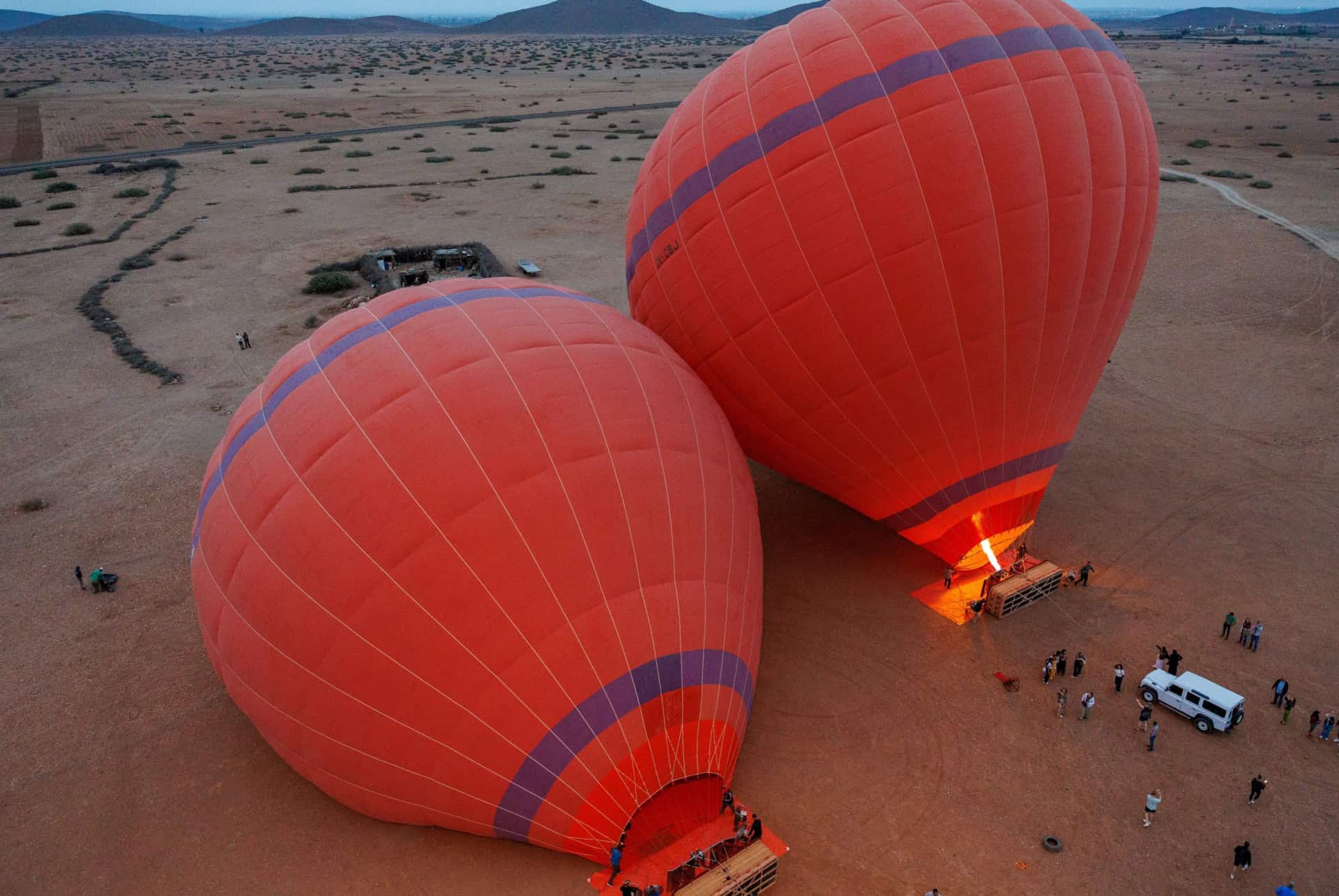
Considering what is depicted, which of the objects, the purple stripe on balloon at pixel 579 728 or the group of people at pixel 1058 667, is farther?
the group of people at pixel 1058 667

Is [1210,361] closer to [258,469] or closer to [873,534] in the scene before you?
[873,534]

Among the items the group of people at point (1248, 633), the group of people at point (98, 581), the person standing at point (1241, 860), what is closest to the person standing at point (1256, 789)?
the person standing at point (1241, 860)

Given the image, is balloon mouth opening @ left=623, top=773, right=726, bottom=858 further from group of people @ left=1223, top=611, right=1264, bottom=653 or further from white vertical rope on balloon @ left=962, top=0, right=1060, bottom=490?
group of people @ left=1223, top=611, right=1264, bottom=653

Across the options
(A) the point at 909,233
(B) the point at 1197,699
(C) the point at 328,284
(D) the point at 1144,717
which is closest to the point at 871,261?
(A) the point at 909,233

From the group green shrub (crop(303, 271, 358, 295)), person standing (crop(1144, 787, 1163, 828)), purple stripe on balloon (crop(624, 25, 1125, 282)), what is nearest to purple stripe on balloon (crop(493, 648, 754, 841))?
person standing (crop(1144, 787, 1163, 828))

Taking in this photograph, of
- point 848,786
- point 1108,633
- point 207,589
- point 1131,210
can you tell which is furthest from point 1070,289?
point 207,589

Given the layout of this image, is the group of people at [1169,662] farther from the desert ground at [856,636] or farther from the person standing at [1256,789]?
the person standing at [1256,789]

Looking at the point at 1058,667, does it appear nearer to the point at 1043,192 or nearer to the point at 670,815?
the point at 670,815
